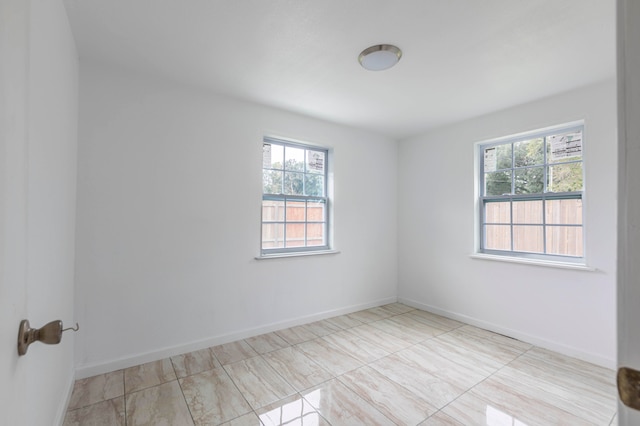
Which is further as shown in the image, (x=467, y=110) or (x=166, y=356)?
(x=467, y=110)

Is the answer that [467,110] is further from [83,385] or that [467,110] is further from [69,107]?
[83,385]

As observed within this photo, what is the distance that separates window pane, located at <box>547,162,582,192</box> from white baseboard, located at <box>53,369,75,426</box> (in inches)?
174

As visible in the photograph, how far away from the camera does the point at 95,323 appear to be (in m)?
2.26

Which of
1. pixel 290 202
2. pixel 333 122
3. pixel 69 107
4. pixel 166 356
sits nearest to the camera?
pixel 69 107

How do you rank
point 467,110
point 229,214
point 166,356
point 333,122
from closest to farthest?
1. point 166,356
2. point 229,214
3. point 467,110
4. point 333,122

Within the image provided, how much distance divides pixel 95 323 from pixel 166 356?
2.12ft

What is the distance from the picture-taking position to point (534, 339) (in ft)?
9.52

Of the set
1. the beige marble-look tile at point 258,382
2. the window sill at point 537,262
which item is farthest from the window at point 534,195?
the beige marble-look tile at point 258,382

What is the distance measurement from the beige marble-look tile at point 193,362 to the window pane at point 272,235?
1.21m

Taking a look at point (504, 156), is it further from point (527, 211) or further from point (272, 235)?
point (272, 235)

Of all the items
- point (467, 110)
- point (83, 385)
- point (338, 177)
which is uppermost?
point (467, 110)

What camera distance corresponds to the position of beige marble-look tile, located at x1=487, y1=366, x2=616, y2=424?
1895mm

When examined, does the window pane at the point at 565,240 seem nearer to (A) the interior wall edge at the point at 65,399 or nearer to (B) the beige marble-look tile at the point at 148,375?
(B) the beige marble-look tile at the point at 148,375

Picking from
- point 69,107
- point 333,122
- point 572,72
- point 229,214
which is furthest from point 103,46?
point 572,72
